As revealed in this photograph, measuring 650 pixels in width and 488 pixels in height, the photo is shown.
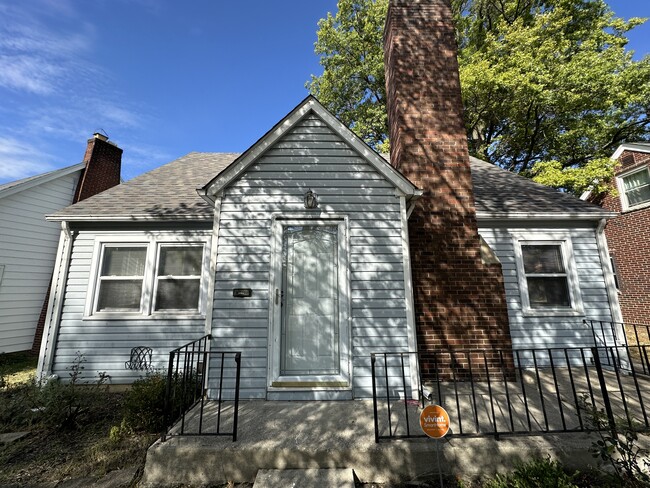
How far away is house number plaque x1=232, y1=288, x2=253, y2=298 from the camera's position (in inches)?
189

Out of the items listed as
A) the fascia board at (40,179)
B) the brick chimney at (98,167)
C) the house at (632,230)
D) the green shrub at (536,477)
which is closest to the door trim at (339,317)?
the green shrub at (536,477)

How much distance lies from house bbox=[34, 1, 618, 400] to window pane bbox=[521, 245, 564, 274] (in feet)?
0.13

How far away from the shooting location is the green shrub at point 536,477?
263 centimetres

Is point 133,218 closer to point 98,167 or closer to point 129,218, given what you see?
point 129,218

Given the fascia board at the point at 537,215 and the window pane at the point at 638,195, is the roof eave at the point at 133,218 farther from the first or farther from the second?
the window pane at the point at 638,195

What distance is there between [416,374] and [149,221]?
643 cm

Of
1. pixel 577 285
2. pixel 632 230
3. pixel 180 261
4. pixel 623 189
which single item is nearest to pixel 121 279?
pixel 180 261

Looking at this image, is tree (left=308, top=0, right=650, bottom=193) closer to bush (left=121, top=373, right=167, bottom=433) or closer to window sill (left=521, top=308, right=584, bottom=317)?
window sill (left=521, top=308, right=584, bottom=317)

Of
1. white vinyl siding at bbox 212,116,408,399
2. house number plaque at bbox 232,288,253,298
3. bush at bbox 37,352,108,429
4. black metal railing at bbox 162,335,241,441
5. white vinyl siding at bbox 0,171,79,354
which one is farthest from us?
white vinyl siding at bbox 0,171,79,354

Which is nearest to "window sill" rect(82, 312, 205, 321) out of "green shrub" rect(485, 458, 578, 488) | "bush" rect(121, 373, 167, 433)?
"bush" rect(121, 373, 167, 433)

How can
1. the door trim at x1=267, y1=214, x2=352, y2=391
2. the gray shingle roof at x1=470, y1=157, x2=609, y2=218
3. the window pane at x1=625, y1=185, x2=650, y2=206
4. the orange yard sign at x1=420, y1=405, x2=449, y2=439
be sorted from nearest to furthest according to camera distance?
1. the orange yard sign at x1=420, y1=405, x2=449, y2=439
2. the door trim at x1=267, y1=214, x2=352, y2=391
3. the gray shingle roof at x1=470, y1=157, x2=609, y2=218
4. the window pane at x1=625, y1=185, x2=650, y2=206

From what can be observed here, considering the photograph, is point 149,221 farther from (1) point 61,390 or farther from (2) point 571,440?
(2) point 571,440

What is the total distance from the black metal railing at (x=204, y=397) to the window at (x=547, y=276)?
652cm

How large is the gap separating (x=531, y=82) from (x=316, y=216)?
13.7 metres
